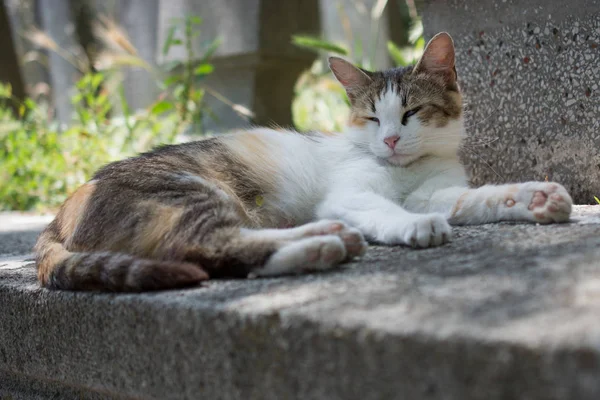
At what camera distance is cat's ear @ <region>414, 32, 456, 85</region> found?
2.68 m

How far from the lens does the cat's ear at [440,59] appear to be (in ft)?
8.79

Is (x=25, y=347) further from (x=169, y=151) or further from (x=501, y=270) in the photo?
(x=501, y=270)

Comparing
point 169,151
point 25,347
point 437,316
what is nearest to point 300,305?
point 437,316

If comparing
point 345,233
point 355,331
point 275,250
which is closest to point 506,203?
point 345,233

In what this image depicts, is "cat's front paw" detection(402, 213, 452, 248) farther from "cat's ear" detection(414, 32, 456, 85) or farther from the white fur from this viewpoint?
"cat's ear" detection(414, 32, 456, 85)

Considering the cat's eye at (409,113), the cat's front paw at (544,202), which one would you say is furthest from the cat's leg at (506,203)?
the cat's eye at (409,113)

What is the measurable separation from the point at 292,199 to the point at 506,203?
85 centimetres

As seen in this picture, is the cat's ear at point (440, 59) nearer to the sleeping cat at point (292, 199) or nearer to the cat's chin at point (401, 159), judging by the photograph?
the sleeping cat at point (292, 199)

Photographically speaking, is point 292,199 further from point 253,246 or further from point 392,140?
point 253,246

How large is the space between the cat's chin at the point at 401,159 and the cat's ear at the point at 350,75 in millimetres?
434

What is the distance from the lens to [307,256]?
70.7 inches

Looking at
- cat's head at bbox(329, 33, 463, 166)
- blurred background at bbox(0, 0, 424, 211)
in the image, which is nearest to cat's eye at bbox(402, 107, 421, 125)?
cat's head at bbox(329, 33, 463, 166)

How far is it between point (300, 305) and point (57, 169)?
4508 mm

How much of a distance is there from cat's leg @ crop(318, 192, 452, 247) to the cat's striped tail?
0.67 metres
